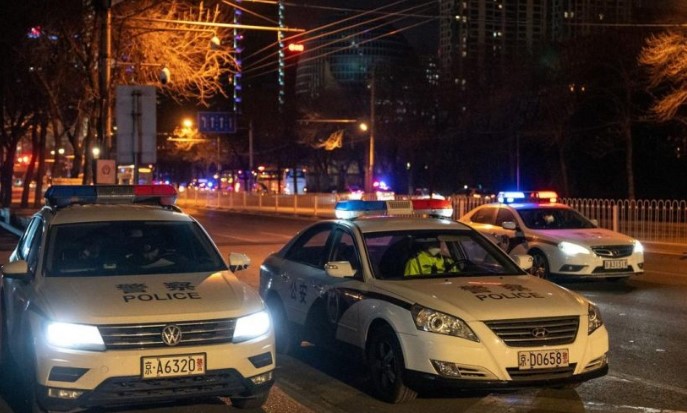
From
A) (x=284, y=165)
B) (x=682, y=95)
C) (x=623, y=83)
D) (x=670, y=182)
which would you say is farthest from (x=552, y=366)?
(x=284, y=165)

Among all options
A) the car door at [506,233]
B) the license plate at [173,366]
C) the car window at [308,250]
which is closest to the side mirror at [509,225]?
the car door at [506,233]

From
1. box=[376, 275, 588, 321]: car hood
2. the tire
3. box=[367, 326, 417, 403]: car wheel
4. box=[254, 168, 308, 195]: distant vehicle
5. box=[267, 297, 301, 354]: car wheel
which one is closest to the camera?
box=[376, 275, 588, 321]: car hood

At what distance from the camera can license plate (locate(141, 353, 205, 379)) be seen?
527cm

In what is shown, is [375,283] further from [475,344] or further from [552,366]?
[552,366]

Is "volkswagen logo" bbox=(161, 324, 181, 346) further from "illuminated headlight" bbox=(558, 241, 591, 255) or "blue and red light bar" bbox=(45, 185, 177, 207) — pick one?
"illuminated headlight" bbox=(558, 241, 591, 255)

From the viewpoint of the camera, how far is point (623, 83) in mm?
36375

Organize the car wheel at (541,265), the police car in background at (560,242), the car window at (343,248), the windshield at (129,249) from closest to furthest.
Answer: the windshield at (129,249)
the car window at (343,248)
the police car in background at (560,242)
the car wheel at (541,265)

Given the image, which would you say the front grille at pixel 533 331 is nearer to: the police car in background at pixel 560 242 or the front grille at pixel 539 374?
the front grille at pixel 539 374

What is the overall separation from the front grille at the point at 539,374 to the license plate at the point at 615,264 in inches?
297

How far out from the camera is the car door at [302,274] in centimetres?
761

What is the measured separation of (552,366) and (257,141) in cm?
6094

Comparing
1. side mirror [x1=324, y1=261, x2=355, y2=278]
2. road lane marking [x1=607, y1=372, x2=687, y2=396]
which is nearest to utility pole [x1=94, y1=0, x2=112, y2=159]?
side mirror [x1=324, y1=261, x2=355, y2=278]

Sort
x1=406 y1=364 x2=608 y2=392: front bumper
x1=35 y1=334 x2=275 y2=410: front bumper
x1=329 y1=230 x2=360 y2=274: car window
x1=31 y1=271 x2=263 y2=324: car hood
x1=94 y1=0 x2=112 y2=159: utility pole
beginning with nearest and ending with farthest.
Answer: x1=35 y1=334 x2=275 y2=410: front bumper
x1=31 y1=271 x2=263 y2=324: car hood
x1=406 y1=364 x2=608 y2=392: front bumper
x1=329 y1=230 x2=360 y2=274: car window
x1=94 y1=0 x2=112 y2=159: utility pole

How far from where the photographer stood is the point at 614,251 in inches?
512
